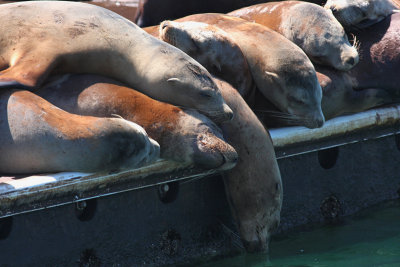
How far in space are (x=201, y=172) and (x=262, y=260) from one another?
27.4 inches

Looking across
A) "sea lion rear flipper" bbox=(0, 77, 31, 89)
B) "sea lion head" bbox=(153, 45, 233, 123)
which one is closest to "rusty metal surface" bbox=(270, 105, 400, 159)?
"sea lion head" bbox=(153, 45, 233, 123)

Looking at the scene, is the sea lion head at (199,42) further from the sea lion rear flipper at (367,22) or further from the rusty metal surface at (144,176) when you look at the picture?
the sea lion rear flipper at (367,22)

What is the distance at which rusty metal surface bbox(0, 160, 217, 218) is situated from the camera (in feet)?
12.2

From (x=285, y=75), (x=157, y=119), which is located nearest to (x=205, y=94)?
(x=157, y=119)

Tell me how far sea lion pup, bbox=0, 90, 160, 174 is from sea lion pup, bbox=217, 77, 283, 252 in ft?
2.52

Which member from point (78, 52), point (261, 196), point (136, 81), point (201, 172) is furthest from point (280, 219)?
point (78, 52)

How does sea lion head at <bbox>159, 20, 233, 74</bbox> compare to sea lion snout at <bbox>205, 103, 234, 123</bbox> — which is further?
sea lion head at <bbox>159, 20, 233, 74</bbox>

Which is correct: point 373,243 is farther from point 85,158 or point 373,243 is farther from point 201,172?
point 85,158

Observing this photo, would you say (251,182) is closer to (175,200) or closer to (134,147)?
(175,200)

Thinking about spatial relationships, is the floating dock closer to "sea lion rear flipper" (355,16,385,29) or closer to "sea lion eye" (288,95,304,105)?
"sea lion eye" (288,95,304,105)

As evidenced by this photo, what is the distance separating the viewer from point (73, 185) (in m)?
3.86

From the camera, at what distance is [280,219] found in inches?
195

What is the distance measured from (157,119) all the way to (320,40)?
181cm

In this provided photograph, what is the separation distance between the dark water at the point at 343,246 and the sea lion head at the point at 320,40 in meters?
1.18
